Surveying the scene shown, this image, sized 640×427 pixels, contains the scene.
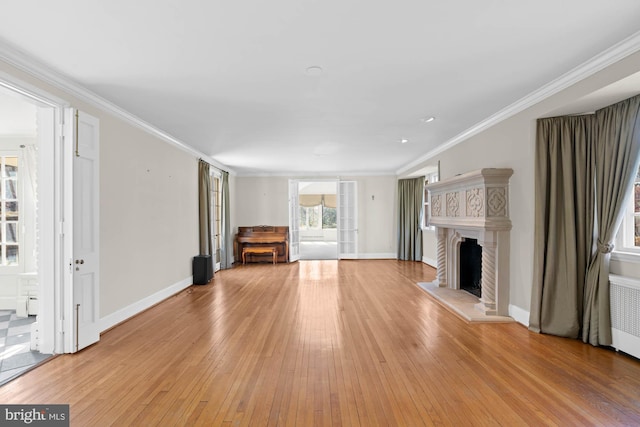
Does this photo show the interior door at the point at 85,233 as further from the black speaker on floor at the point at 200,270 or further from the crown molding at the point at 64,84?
the black speaker on floor at the point at 200,270

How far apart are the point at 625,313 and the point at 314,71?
3.39 meters

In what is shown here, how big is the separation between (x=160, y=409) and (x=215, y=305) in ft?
7.99

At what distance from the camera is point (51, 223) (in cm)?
289

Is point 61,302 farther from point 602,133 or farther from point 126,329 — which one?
point 602,133

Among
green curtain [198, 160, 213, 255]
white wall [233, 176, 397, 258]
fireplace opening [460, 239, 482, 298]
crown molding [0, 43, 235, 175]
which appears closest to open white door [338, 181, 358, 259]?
white wall [233, 176, 397, 258]

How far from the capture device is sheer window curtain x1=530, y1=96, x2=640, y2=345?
9.31 ft

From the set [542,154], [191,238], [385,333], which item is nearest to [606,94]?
[542,154]

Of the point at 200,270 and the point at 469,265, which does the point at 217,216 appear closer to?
the point at 200,270

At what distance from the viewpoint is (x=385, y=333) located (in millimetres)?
3385

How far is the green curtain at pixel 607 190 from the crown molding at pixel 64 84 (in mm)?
4919

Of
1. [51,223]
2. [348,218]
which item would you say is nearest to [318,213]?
[348,218]

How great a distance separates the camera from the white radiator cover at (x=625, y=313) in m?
2.67

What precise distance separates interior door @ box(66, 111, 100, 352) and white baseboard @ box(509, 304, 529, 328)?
4554mm

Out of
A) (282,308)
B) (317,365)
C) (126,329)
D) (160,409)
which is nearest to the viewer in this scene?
(160,409)
